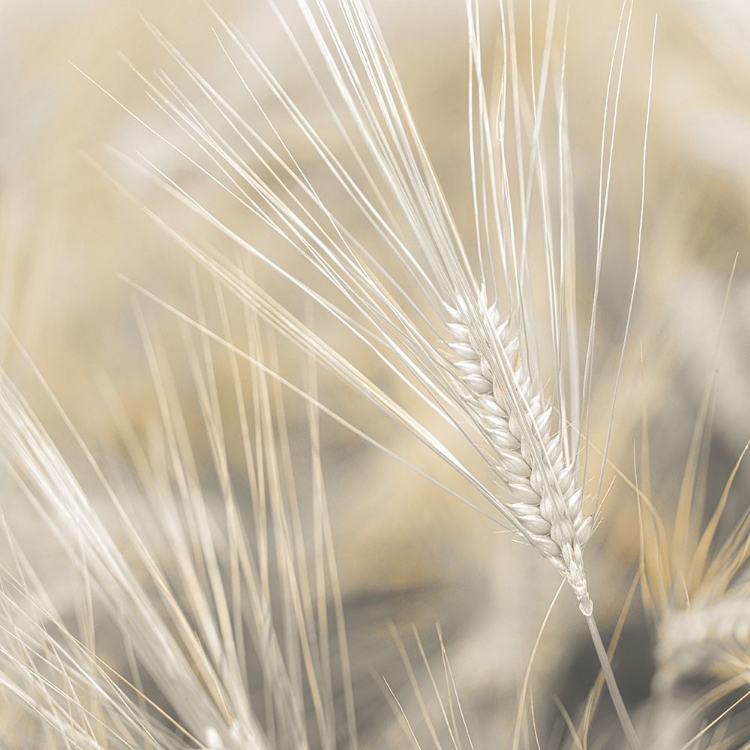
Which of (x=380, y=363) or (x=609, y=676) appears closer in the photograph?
(x=609, y=676)

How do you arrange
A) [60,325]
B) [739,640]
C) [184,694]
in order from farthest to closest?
[60,325] → [739,640] → [184,694]

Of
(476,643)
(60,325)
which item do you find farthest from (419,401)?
(60,325)

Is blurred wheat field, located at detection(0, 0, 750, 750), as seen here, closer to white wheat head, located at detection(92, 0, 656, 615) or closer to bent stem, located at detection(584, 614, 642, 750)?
white wheat head, located at detection(92, 0, 656, 615)

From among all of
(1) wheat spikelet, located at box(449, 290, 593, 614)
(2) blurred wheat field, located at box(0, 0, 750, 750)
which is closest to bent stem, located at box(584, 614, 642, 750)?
(1) wheat spikelet, located at box(449, 290, 593, 614)

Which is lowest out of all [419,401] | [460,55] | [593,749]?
[593,749]

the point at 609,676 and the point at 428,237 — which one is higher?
the point at 428,237

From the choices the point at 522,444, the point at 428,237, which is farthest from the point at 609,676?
the point at 428,237

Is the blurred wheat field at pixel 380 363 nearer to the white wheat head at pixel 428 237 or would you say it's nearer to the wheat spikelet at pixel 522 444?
the white wheat head at pixel 428 237

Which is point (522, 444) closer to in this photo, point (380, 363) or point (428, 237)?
point (428, 237)

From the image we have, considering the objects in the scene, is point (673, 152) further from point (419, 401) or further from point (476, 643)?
point (476, 643)
